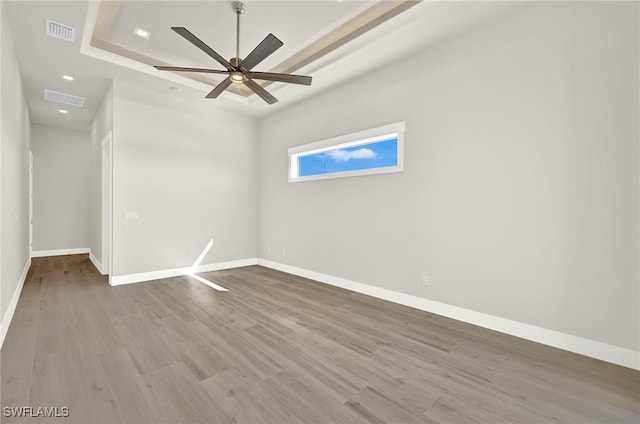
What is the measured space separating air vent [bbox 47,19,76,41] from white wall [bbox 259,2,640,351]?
3573 millimetres

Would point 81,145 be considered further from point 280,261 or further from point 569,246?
point 569,246

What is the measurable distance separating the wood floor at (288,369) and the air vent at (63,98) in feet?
11.7

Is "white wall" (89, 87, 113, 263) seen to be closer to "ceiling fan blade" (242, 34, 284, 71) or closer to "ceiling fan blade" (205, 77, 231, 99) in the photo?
"ceiling fan blade" (205, 77, 231, 99)

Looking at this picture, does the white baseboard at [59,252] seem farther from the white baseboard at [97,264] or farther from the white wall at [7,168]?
the white wall at [7,168]

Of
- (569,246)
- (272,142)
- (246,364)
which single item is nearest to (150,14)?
(272,142)

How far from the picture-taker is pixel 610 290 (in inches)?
95.7

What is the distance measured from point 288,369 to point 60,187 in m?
8.44

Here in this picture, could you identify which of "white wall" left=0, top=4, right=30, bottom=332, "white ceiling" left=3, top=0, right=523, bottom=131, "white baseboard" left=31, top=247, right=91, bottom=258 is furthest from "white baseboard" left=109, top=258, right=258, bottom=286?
"white baseboard" left=31, top=247, right=91, bottom=258

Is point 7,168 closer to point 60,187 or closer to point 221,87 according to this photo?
point 221,87

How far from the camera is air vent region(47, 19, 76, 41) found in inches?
122

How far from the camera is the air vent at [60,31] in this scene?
10.2 ft

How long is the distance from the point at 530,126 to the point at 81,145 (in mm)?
9790

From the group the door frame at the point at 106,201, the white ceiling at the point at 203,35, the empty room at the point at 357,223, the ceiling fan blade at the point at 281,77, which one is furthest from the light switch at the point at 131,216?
the ceiling fan blade at the point at 281,77

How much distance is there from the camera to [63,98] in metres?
5.16
